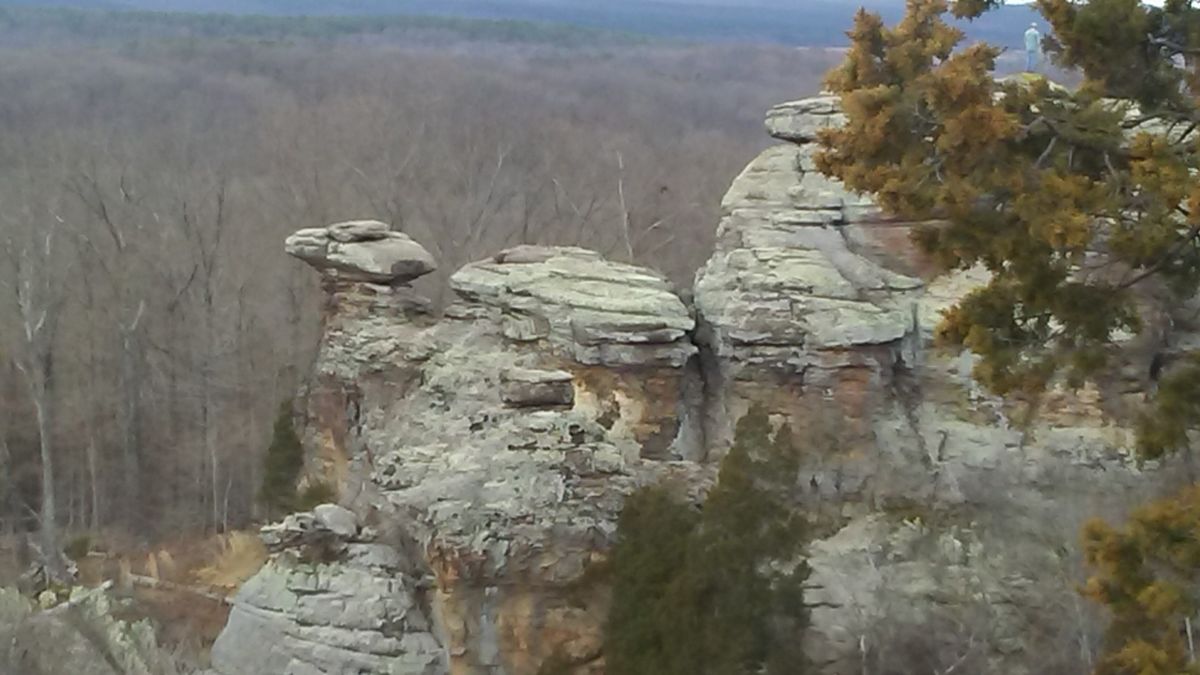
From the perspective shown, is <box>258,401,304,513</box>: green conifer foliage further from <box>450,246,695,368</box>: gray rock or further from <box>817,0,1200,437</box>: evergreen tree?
<box>817,0,1200,437</box>: evergreen tree

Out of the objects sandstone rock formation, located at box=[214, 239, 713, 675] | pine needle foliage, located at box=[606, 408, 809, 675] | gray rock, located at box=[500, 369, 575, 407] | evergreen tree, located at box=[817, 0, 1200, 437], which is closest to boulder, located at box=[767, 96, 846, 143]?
sandstone rock formation, located at box=[214, 239, 713, 675]

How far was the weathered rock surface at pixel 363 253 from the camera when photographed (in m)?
16.2

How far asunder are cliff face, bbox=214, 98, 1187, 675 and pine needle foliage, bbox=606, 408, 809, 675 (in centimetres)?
89

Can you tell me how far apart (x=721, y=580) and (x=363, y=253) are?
7583mm

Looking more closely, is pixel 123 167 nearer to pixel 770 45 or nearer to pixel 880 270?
pixel 880 270

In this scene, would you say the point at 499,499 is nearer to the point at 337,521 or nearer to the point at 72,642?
the point at 337,521

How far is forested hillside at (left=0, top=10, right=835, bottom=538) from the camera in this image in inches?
1047

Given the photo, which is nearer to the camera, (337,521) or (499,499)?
(499,499)

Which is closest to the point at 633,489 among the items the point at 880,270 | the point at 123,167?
the point at 880,270

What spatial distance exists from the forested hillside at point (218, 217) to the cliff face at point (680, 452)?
1102 cm

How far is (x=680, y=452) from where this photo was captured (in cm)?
1458

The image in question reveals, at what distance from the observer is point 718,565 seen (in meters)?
10.6

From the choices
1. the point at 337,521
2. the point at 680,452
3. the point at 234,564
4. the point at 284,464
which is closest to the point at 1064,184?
the point at 680,452

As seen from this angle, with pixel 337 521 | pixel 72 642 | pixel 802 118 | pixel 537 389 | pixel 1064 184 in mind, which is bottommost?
pixel 72 642
